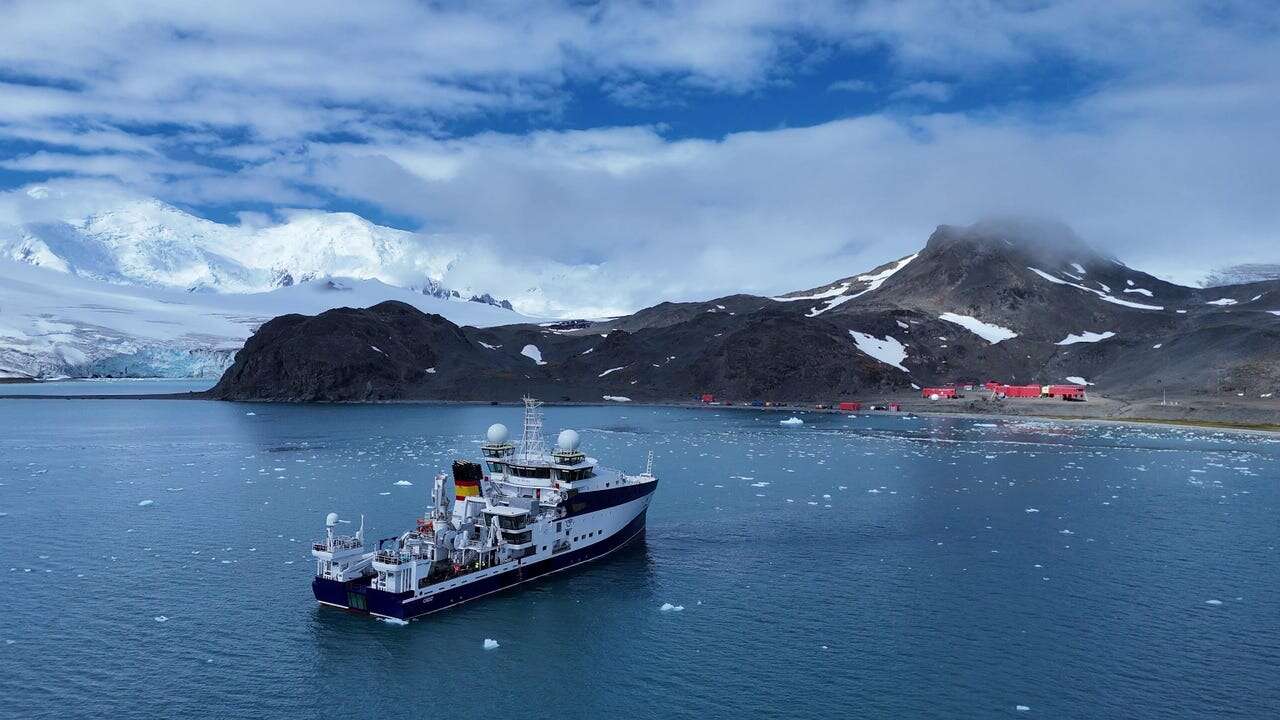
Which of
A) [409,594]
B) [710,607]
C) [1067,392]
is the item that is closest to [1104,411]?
Result: [1067,392]

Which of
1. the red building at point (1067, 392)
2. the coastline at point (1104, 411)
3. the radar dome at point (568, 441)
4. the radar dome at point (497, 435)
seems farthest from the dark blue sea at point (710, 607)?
the red building at point (1067, 392)

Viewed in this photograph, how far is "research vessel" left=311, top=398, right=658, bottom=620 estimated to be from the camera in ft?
150

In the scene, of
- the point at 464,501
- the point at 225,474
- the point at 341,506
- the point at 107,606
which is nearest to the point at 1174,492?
the point at 464,501

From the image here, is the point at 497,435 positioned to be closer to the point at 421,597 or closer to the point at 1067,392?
the point at 421,597

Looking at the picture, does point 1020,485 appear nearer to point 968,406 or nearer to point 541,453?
point 541,453

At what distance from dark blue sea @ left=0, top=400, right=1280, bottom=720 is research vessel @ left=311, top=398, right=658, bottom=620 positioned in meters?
1.35

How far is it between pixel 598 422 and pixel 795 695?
13085cm

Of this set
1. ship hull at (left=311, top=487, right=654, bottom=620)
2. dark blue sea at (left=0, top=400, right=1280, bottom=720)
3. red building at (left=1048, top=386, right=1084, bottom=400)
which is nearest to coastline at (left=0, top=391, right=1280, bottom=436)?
red building at (left=1048, top=386, right=1084, bottom=400)

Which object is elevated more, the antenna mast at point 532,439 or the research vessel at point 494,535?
the antenna mast at point 532,439

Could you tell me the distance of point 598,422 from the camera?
16662cm

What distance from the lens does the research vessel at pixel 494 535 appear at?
45688mm

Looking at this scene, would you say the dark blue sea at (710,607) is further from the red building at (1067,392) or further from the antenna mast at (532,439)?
the red building at (1067,392)

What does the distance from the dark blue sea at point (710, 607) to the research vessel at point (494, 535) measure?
4.44ft

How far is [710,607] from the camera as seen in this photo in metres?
47.3
